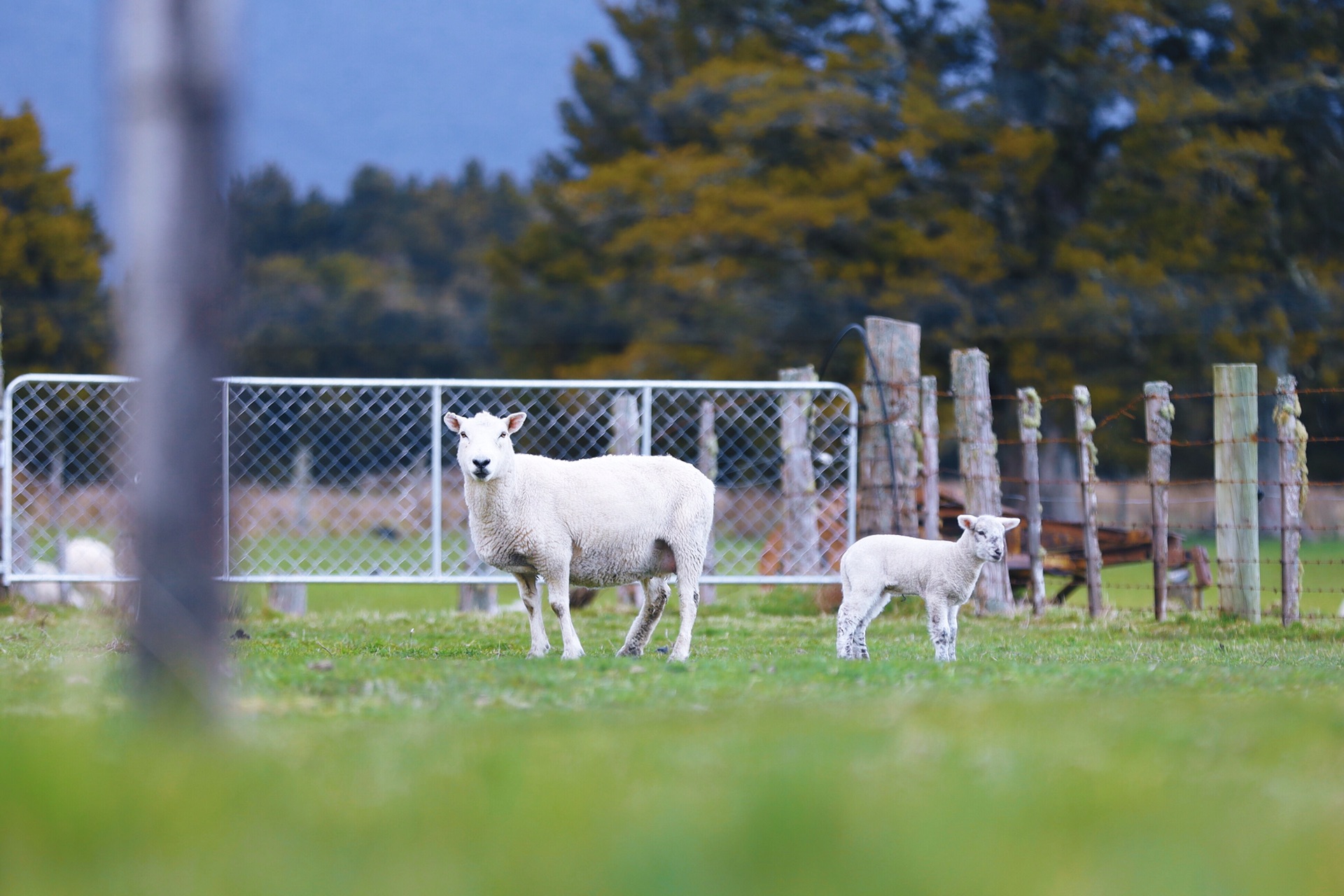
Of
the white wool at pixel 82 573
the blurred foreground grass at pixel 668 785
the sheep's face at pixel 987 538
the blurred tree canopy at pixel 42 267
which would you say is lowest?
the white wool at pixel 82 573

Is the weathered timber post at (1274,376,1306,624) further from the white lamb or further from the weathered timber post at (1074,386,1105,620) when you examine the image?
the white lamb

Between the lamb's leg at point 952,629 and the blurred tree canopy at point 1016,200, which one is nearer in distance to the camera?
the lamb's leg at point 952,629

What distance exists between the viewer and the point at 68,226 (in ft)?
104

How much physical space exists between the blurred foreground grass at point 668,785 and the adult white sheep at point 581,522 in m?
1.87

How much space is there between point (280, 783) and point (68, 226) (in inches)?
1250

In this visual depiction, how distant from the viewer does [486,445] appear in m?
7.80

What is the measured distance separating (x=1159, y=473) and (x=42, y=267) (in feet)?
93.5

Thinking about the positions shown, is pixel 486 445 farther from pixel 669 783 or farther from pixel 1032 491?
pixel 1032 491

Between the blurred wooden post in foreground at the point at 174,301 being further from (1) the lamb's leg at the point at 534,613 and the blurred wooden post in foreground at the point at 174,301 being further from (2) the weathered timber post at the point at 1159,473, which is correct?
(2) the weathered timber post at the point at 1159,473

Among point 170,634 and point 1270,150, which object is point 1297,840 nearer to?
point 170,634

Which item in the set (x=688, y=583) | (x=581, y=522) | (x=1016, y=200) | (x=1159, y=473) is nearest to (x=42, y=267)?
(x=1016, y=200)

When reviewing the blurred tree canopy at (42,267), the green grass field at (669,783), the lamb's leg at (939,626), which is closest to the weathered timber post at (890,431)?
the lamb's leg at (939,626)

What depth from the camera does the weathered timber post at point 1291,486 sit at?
406 inches

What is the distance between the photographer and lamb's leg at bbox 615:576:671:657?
8.56 meters
